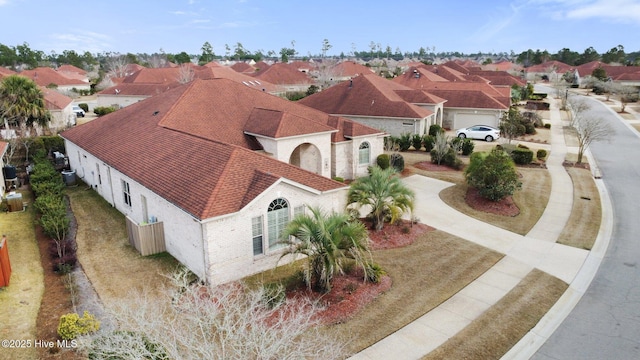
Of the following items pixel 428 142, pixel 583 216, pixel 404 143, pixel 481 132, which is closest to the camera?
pixel 583 216

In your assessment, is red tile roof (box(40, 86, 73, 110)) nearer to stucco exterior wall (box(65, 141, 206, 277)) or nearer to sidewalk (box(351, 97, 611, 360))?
stucco exterior wall (box(65, 141, 206, 277))

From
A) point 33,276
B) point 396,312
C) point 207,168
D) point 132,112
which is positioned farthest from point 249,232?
point 132,112

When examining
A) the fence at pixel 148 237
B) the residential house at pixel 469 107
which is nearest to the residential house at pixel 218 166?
the fence at pixel 148 237

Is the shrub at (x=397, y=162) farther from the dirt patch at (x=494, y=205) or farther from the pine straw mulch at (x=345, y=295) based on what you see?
the pine straw mulch at (x=345, y=295)

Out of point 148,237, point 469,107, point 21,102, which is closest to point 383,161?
point 148,237

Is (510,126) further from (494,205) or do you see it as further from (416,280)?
(416,280)

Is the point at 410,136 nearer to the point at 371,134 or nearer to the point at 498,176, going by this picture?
the point at 371,134
